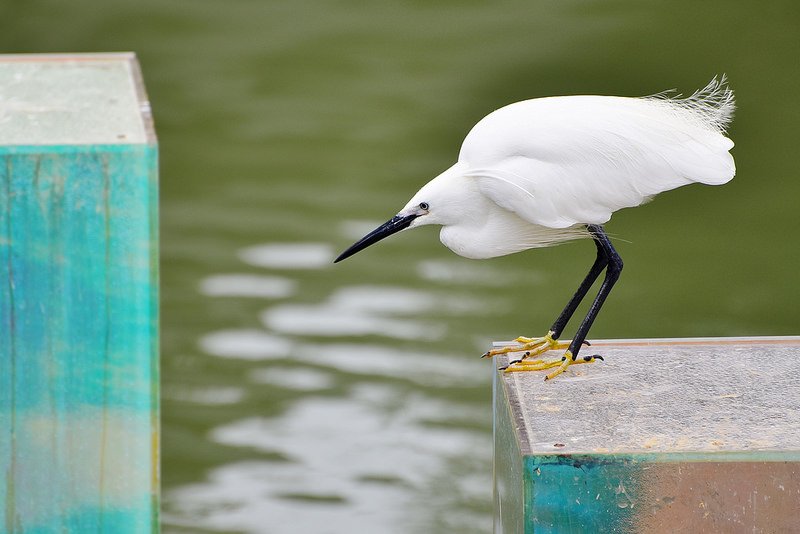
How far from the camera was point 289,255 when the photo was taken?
5.50 metres

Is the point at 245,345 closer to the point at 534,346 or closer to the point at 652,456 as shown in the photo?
the point at 534,346

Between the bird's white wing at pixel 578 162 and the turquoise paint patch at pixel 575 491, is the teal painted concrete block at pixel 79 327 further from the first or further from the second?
the turquoise paint patch at pixel 575 491

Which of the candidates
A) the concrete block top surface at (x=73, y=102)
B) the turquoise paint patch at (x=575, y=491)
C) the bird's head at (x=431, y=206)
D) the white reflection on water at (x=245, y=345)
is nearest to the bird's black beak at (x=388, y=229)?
the bird's head at (x=431, y=206)

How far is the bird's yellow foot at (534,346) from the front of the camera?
2.63 meters

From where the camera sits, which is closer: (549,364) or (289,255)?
(549,364)

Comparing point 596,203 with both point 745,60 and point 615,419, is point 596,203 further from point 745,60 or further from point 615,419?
point 745,60

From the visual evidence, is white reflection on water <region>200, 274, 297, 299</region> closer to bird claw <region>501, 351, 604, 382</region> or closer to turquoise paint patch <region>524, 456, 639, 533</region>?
bird claw <region>501, 351, 604, 382</region>

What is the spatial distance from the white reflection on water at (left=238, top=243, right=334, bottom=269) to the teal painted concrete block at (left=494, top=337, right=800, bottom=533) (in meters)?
3.04

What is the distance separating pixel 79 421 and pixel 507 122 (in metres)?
1.02

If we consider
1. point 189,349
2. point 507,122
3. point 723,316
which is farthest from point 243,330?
point 507,122

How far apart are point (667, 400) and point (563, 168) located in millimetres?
458

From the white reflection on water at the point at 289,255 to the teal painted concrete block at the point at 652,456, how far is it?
3.04 m

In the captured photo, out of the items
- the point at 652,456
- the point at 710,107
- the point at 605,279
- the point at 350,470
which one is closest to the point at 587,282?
A: the point at 605,279

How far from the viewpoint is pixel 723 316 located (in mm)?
5043
